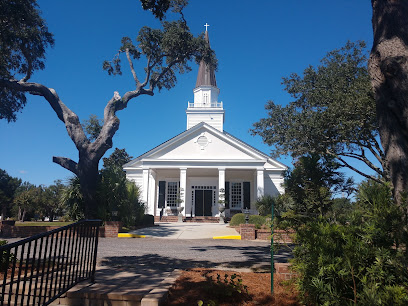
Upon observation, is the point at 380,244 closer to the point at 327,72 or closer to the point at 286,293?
the point at 286,293

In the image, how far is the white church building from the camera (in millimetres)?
25078

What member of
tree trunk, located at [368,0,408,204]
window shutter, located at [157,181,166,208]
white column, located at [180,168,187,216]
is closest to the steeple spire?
window shutter, located at [157,181,166,208]

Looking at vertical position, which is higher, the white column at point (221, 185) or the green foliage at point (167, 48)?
the green foliage at point (167, 48)

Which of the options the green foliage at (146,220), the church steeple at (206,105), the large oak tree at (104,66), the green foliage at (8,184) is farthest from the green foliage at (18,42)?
the green foliage at (8,184)

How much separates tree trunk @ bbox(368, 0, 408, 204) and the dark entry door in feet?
76.5

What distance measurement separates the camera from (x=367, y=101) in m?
13.8

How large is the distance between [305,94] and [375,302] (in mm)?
17824

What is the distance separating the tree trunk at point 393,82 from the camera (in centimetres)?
407

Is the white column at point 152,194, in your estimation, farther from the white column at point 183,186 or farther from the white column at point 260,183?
the white column at point 260,183

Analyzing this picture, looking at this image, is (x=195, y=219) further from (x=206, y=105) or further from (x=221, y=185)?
(x=206, y=105)

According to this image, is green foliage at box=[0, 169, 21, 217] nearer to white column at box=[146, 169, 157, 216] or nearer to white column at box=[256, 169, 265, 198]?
white column at box=[146, 169, 157, 216]

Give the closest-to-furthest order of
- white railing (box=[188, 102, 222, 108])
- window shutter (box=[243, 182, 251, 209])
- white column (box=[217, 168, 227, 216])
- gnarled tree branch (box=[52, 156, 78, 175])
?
gnarled tree branch (box=[52, 156, 78, 175])
white column (box=[217, 168, 227, 216])
window shutter (box=[243, 182, 251, 209])
white railing (box=[188, 102, 222, 108])

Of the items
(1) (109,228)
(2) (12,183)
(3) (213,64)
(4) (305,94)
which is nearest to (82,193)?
(1) (109,228)

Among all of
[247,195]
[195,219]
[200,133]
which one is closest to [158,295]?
[195,219]
